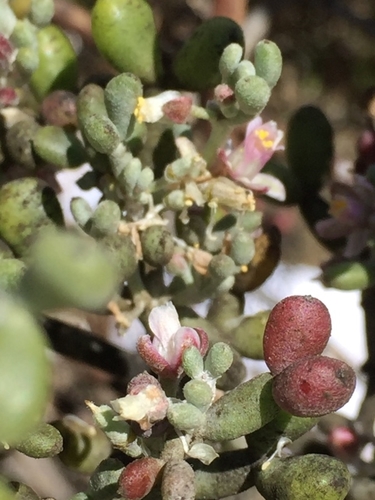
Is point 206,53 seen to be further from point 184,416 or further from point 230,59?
point 184,416

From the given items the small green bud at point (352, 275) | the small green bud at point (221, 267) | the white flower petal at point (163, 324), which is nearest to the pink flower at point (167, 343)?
the white flower petal at point (163, 324)

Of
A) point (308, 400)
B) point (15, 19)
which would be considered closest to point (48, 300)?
point (308, 400)

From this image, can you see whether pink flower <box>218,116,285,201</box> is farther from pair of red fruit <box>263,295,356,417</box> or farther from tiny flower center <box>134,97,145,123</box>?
pair of red fruit <box>263,295,356,417</box>

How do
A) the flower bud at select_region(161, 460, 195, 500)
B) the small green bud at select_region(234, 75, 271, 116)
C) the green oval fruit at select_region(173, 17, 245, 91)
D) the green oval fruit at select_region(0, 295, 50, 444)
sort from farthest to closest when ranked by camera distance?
1. the green oval fruit at select_region(173, 17, 245, 91)
2. the small green bud at select_region(234, 75, 271, 116)
3. the flower bud at select_region(161, 460, 195, 500)
4. the green oval fruit at select_region(0, 295, 50, 444)

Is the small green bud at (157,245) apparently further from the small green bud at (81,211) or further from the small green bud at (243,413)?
the small green bud at (243,413)

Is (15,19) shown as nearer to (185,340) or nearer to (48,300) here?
(185,340)

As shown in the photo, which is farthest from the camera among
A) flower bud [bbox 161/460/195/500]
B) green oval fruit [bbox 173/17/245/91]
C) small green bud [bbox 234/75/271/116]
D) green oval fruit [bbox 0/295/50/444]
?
green oval fruit [bbox 173/17/245/91]

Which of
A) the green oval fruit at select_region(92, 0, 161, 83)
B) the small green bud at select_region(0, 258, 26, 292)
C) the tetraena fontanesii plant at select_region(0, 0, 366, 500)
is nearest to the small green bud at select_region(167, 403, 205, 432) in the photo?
the tetraena fontanesii plant at select_region(0, 0, 366, 500)
